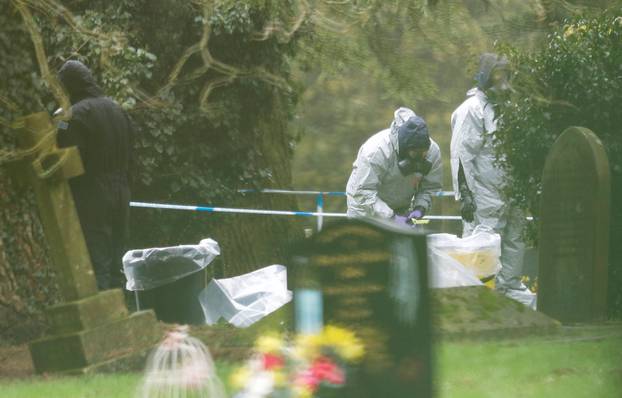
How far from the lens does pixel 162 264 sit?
11367mm

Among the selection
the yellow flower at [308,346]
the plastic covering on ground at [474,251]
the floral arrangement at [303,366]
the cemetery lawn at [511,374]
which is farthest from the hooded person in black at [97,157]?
the yellow flower at [308,346]

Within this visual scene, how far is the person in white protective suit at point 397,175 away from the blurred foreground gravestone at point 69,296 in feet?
7.46

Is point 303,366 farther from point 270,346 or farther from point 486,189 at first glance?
point 486,189

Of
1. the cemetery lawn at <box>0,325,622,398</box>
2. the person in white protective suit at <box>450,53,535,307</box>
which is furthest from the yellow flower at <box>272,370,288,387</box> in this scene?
the person in white protective suit at <box>450,53,535,307</box>

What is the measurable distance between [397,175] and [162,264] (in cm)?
208

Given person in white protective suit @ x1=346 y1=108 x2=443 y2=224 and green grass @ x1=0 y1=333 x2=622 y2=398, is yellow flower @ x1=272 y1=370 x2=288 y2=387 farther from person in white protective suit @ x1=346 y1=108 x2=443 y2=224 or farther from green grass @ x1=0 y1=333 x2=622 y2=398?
person in white protective suit @ x1=346 y1=108 x2=443 y2=224

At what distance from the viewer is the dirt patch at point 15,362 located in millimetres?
9376

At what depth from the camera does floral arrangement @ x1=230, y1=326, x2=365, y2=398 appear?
5.47 meters

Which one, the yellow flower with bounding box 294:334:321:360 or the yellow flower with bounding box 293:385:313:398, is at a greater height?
the yellow flower with bounding box 294:334:321:360

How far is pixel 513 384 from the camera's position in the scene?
7594 mm

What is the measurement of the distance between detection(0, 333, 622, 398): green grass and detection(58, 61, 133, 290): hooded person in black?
1.72 meters

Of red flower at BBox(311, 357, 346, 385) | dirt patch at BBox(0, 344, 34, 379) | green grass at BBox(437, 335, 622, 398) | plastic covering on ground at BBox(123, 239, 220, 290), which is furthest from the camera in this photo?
plastic covering on ground at BBox(123, 239, 220, 290)

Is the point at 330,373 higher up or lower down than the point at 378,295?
lower down

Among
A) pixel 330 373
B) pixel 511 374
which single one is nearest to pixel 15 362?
pixel 511 374
